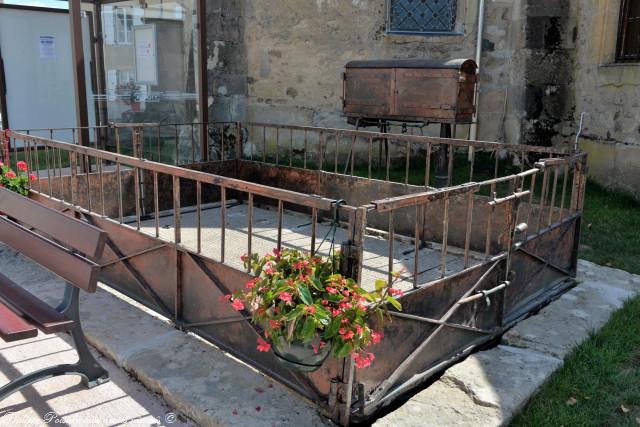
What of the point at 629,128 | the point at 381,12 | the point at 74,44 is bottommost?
the point at 629,128

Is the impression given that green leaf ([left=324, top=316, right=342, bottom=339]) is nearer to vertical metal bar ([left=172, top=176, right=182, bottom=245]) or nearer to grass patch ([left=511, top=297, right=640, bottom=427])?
grass patch ([left=511, top=297, right=640, bottom=427])

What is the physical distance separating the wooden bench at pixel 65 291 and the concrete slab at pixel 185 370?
0.31 meters

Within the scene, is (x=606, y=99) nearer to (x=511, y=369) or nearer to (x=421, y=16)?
(x=421, y=16)

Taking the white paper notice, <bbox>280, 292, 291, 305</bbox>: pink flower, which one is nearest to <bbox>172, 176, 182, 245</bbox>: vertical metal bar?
<bbox>280, 292, 291, 305</bbox>: pink flower

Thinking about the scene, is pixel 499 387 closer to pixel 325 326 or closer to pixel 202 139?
pixel 325 326

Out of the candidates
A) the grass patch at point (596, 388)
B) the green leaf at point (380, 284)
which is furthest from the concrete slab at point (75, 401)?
the grass patch at point (596, 388)

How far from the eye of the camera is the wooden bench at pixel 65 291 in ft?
9.53

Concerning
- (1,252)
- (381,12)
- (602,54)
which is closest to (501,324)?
(1,252)

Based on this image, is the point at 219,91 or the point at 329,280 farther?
the point at 219,91

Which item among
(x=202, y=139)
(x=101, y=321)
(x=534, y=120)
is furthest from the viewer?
(x=534, y=120)

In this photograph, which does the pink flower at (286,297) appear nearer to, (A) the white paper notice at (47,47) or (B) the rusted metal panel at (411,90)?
(B) the rusted metal panel at (411,90)

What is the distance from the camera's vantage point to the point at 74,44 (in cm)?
730

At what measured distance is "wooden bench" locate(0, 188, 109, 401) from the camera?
290 centimetres

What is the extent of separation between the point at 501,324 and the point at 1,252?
166 inches
